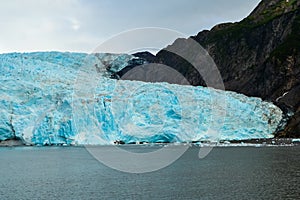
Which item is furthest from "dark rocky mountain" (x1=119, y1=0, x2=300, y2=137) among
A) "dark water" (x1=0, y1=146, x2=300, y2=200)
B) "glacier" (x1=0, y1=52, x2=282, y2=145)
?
"dark water" (x1=0, y1=146, x2=300, y2=200)

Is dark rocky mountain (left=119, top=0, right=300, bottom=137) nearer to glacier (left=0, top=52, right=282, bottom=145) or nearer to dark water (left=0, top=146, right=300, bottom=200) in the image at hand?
glacier (left=0, top=52, right=282, bottom=145)

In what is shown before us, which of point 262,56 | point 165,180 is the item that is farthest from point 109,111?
point 262,56

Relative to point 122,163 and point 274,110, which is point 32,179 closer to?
point 122,163

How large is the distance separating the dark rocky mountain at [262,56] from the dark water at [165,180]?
19.5 m

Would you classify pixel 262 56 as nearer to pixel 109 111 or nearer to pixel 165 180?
pixel 109 111

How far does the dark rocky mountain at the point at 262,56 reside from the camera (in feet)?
151

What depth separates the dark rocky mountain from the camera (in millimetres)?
45984

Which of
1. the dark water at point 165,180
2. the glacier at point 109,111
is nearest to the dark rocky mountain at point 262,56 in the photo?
the glacier at point 109,111

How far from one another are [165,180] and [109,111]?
16.8m

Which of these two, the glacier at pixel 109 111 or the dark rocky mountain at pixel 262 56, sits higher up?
the dark rocky mountain at pixel 262 56

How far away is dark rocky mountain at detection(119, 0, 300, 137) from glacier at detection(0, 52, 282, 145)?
5.38 meters

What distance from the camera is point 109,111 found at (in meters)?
32.1

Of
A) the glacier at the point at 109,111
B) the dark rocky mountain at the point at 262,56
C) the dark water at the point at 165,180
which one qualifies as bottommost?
the dark water at the point at 165,180

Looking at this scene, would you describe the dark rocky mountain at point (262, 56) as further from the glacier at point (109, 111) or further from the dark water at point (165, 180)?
the dark water at point (165, 180)
